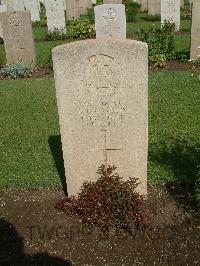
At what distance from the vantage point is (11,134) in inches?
300

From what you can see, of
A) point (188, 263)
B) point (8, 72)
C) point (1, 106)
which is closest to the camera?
point (188, 263)

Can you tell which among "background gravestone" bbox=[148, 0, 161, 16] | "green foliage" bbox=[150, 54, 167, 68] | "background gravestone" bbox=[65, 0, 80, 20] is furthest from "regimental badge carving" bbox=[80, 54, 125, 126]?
"background gravestone" bbox=[65, 0, 80, 20]

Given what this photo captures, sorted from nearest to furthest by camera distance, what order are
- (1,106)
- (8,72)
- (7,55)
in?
1. (1,106)
2. (8,72)
3. (7,55)

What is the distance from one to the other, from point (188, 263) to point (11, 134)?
4.68m

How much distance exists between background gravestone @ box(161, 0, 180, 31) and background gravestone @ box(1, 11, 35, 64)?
7379 millimetres

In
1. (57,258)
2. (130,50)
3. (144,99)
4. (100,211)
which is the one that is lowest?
(57,258)

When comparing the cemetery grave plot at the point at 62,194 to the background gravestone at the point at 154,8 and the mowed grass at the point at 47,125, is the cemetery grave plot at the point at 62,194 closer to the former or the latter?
the mowed grass at the point at 47,125

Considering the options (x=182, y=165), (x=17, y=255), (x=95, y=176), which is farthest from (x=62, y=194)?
(x=182, y=165)

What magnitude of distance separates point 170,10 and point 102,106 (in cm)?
1475

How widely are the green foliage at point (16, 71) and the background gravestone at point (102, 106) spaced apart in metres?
7.76

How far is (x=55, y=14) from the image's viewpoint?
18.6m

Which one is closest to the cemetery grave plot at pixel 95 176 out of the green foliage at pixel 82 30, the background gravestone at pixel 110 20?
the background gravestone at pixel 110 20

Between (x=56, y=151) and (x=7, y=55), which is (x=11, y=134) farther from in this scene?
(x=7, y=55)

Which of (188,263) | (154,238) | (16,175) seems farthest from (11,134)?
(188,263)
